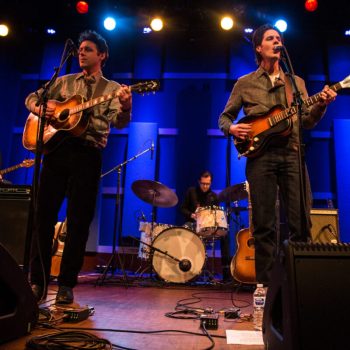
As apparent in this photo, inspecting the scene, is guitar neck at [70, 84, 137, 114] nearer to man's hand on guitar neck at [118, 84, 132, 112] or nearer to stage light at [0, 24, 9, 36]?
man's hand on guitar neck at [118, 84, 132, 112]

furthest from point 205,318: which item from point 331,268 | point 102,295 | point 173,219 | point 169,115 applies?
point 169,115

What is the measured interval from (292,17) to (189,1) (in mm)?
2004

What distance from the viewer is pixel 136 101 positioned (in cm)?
770

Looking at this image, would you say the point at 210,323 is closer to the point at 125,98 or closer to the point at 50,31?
the point at 125,98

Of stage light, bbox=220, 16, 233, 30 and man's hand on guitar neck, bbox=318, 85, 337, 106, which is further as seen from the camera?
stage light, bbox=220, 16, 233, 30

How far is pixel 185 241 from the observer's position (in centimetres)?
556

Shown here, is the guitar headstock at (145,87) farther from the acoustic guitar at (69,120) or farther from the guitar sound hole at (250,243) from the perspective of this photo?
the guitar sound hole at (250,243)

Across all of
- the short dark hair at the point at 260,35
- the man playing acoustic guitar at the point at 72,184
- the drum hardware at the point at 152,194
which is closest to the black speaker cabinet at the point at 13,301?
the man playing acoustic guitar at the point at 72,184

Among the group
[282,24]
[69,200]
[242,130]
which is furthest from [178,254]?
[282,24]

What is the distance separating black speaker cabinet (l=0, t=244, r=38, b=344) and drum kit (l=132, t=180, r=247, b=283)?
347cm

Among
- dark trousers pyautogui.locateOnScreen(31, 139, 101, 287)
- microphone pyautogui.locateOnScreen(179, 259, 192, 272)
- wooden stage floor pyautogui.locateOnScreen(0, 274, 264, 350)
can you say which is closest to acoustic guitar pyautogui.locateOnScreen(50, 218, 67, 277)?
wooden stage floor pyautogui.locateOnScreen(0, 274, 264, 350)

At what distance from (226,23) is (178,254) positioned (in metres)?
4.48

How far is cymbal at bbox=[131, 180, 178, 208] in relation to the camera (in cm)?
561

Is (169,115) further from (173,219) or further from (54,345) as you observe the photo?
(54,345)
